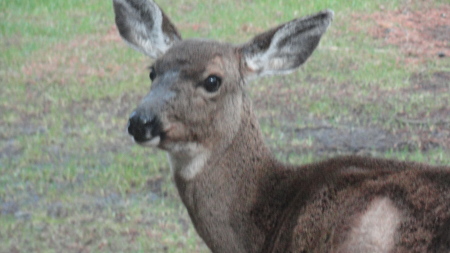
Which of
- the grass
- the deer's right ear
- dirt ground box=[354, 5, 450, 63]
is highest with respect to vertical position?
the deer's right ear

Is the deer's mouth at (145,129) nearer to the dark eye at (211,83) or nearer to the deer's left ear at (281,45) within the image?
the dark eye at (211,83)

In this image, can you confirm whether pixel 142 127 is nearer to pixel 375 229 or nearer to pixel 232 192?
pixel 232 192

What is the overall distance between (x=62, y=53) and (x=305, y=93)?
10.9 ft

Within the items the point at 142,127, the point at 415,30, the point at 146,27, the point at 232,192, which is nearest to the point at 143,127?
the point at 142,127

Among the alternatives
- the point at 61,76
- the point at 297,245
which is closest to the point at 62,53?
the point at 61,76

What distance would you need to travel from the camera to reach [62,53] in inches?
451

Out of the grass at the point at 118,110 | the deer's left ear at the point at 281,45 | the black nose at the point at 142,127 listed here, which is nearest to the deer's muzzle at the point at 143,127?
the black nose at the point at 142,127

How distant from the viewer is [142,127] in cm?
470

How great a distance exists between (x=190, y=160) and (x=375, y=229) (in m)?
1.25

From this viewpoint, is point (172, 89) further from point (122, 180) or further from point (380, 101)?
point (380, 101)

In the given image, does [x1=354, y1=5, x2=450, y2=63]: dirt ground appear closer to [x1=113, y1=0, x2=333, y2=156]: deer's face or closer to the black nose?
[x1=113, y1=0, x2=333, y2=156]: deer's face

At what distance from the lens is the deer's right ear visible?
5.76 meters

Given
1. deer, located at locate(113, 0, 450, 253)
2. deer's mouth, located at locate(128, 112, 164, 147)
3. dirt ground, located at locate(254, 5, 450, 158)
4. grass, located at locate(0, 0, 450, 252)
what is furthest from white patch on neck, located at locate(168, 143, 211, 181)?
dirt ground, located at locate(254, 5, 450, 158)

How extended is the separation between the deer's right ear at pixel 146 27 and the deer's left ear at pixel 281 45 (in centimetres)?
59
